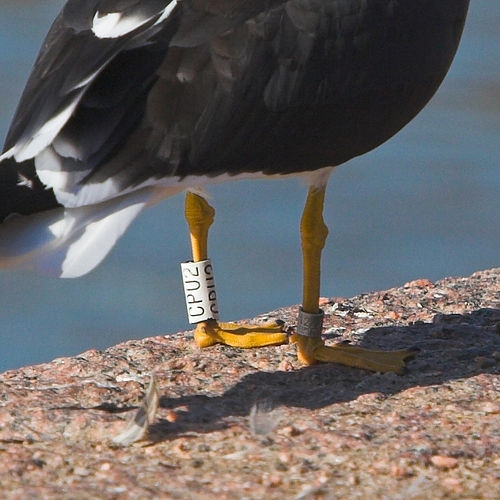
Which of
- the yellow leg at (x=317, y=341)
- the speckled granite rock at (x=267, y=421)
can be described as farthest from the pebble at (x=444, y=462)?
the yellow leg at (x=317, y=341)

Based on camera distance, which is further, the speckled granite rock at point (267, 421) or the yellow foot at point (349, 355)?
the yellow foot at point (349, 355)

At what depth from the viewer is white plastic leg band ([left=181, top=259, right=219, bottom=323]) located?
221 inches

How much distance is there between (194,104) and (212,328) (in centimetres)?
116

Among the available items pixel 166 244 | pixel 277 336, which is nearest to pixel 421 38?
pixel 277 336

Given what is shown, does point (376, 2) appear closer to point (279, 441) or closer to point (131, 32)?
point (131, 32)

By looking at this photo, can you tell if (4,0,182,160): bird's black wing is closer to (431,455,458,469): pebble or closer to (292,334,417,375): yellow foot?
(292,334,417,375): yellow foot

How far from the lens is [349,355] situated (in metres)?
5.26

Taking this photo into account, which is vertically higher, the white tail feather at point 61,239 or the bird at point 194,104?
the bird at point 194,104

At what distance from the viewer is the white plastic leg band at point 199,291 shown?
18.4 ft

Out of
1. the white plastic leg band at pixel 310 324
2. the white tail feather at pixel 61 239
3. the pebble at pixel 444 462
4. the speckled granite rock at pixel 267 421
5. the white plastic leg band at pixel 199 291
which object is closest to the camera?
the speckled granite rock at pixel 267 421

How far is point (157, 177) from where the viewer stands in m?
4.56

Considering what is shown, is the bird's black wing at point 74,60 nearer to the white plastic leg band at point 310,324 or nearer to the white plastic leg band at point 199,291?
the white plastic leg band at point 199,291

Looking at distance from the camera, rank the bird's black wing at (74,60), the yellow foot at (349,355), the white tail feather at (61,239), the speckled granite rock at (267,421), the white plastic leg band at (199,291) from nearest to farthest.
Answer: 1. the speckled granite rock at (267,421)
2. the white tail feather at (61,239)
3. the bird's black wing at (74,60)
4. the yellow foot at (349,355)
5. the white plastic leg band at (199,291)

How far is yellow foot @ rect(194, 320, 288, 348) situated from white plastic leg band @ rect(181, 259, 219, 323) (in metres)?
0.05
